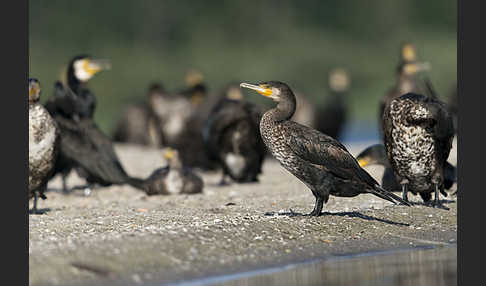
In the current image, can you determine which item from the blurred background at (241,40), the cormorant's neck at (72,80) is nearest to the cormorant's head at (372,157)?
the cormorant's neck at (72,80)

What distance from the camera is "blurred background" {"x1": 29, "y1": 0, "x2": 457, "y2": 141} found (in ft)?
140

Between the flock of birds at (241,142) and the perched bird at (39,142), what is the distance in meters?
0.01

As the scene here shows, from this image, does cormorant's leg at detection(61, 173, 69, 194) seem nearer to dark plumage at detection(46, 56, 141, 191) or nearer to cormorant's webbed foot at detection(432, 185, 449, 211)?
dark plumage at detection(46, 56, 141, 191)

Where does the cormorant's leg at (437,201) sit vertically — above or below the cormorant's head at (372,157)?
below

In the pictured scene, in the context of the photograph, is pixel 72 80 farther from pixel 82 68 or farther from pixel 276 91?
pixel 276 91

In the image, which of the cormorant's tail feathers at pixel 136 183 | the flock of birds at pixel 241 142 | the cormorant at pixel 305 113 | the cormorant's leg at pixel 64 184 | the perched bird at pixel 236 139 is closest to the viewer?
the flock of birds at pixel 241 142

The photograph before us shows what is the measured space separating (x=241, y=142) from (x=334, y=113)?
30.2ft

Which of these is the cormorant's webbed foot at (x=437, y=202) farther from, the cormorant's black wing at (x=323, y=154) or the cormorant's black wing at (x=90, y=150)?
the cormorant's black wing at (x=90, y=150)

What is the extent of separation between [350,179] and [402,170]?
1.30m

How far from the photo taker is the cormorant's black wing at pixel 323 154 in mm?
8352

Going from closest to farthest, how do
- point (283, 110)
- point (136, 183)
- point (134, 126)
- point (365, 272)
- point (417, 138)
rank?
point (365, 272), point (283, 110), point (417, 138), point (136, 183), point (134, 126)

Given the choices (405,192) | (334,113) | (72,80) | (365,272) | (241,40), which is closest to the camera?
(365,272)

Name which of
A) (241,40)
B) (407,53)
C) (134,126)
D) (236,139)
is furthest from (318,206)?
(241,40)

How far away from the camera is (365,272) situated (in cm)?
705
